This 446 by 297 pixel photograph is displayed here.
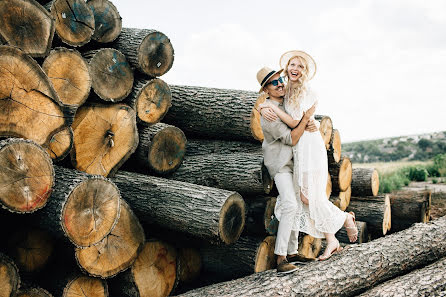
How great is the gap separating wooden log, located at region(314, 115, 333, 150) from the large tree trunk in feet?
6.00

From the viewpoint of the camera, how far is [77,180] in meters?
3.33

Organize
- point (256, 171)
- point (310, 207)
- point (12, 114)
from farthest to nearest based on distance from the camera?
point (256, 171) < point (310, 207) < point (12, 114)

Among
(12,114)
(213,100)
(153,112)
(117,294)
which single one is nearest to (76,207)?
(12,114)

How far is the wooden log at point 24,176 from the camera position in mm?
2930

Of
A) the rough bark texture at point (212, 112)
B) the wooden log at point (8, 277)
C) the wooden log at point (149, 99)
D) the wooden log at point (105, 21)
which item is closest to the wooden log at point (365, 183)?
the rough bark texture at point (212, 112)

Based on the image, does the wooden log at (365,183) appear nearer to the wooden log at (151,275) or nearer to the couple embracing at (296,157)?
the couple embracing at (296,157)

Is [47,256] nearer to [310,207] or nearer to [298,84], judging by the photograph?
[310,207]

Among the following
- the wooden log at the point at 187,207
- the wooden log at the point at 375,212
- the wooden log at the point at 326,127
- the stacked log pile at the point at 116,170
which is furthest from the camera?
the wooden log at the point at 375,212

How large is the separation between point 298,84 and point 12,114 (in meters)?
2.68

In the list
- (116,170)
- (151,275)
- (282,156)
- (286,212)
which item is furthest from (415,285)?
(116,170)

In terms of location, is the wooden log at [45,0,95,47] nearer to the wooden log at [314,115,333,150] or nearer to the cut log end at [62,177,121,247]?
the cut log end at [62,177,121,247]

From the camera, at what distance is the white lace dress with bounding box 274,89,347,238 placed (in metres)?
4.28

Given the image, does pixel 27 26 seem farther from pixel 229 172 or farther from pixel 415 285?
pixel 415 285

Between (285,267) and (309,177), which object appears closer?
(285,267)
